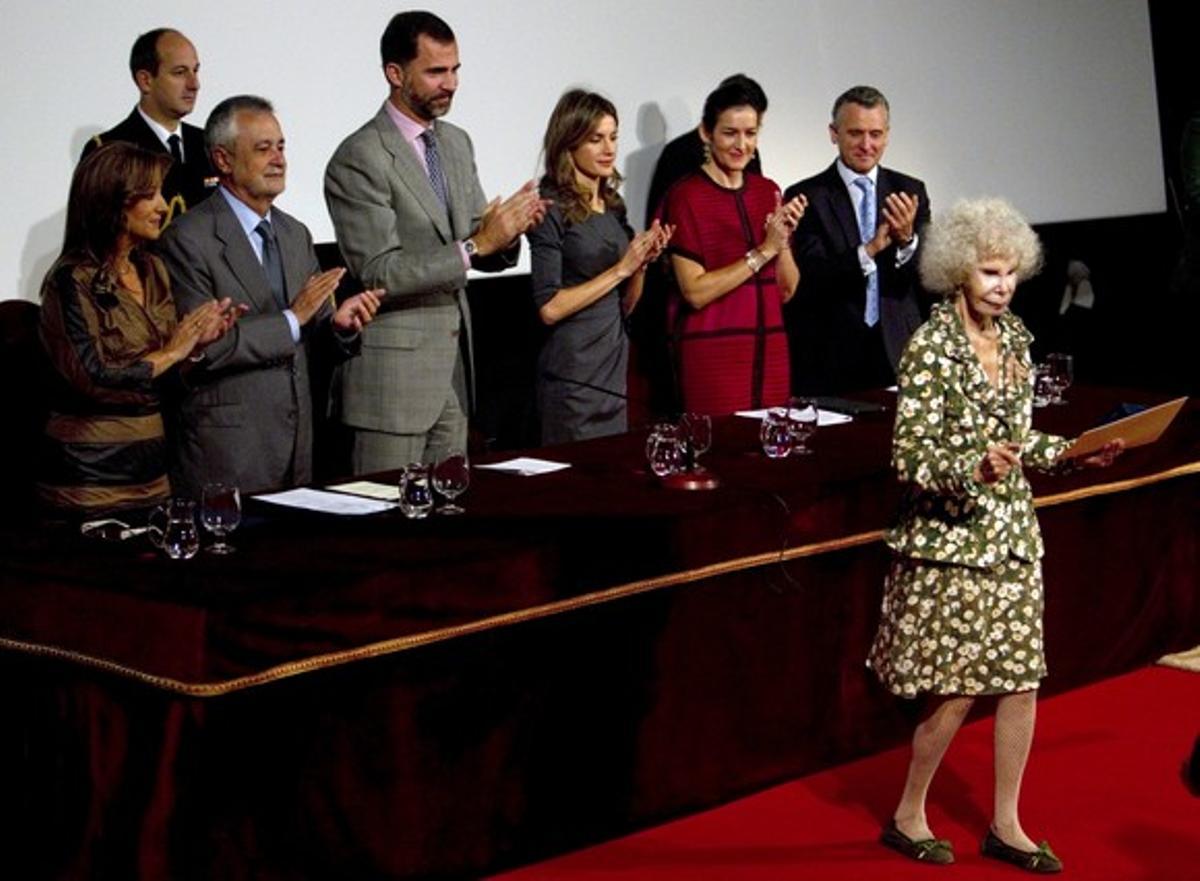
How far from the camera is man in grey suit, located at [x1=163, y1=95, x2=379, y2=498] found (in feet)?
16.6

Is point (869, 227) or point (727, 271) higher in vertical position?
point (869, 227)

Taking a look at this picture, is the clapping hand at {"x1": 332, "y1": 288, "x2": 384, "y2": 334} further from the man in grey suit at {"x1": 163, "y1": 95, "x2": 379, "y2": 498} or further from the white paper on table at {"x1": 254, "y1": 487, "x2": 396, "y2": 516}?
the white paper on table at {"x1": 254, "y1": 487, "x2": 396, "y2": 516}

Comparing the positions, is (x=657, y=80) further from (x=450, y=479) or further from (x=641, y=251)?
(x=450, y=479)

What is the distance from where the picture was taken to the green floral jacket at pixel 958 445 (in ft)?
13.6

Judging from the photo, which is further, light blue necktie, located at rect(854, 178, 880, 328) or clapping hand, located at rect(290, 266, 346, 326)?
light blue necktie, located at rect(854, 178, 880, 328)

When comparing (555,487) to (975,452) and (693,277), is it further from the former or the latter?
(693,277)

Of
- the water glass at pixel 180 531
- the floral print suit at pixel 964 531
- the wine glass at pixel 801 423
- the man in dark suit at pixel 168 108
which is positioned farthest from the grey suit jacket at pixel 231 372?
the floral print suit at pixel 964 531

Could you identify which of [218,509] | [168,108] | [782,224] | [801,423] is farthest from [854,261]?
[218,509]

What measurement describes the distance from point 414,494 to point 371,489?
304mm

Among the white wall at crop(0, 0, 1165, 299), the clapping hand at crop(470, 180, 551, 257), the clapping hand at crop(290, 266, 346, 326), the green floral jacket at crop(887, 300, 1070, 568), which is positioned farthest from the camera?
the white wall at crop(0, 0, 1165, 299)

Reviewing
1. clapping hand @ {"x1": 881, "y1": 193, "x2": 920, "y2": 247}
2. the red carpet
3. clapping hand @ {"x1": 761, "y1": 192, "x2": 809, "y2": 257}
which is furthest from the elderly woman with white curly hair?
clapping hand @ {"x1": 881, "y1": 193, "x2": 920, "y2": 247}

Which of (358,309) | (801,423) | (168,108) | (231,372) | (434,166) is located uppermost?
(168,108)

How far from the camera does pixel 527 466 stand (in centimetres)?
495

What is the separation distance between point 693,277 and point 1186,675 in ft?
5.67
